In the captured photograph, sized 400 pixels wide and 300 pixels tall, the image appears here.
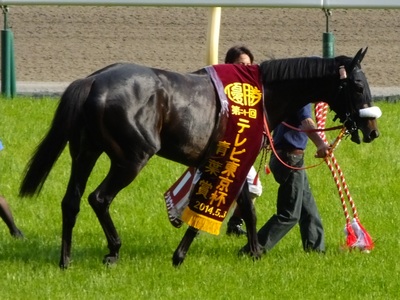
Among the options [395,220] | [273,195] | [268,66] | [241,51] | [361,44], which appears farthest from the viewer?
[361,44]

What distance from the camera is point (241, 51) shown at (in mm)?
10078

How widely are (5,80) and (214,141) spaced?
638 cm

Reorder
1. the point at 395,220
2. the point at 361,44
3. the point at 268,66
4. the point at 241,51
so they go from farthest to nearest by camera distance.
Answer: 1. the point at 361,44
2. the point at 395,220
3. the point at 241,51
4. the point at 268,66

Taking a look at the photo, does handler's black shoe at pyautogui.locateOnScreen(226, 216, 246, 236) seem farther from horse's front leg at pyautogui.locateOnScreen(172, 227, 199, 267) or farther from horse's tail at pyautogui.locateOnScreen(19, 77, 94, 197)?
horse's tail at pyautogui.locateOnScreen(19, 77, 94, 197)

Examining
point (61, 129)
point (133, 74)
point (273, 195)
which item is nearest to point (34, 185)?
point (61, 129)

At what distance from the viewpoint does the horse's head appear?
30.0ft

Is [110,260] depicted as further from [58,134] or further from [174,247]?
[58,134]

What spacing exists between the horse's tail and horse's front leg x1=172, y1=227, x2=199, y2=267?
1153 millimetres

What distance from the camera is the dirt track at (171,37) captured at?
59.0ft

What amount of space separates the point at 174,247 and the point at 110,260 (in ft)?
3.14

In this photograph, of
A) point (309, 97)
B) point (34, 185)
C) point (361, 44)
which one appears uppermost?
point (309, 97)

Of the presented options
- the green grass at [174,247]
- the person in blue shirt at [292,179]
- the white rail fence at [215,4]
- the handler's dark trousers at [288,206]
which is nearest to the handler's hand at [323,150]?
the person in blue shirt at [292,179]

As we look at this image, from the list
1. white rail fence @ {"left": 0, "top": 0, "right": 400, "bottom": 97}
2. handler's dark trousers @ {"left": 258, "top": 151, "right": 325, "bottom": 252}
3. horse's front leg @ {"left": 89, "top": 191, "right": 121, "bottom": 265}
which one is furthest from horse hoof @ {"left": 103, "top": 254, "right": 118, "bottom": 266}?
white rail fence @ {"left": 0, "top": 0, "right": 400, "bottom": 97}

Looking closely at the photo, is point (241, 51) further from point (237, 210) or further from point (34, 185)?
point (34, 185)
